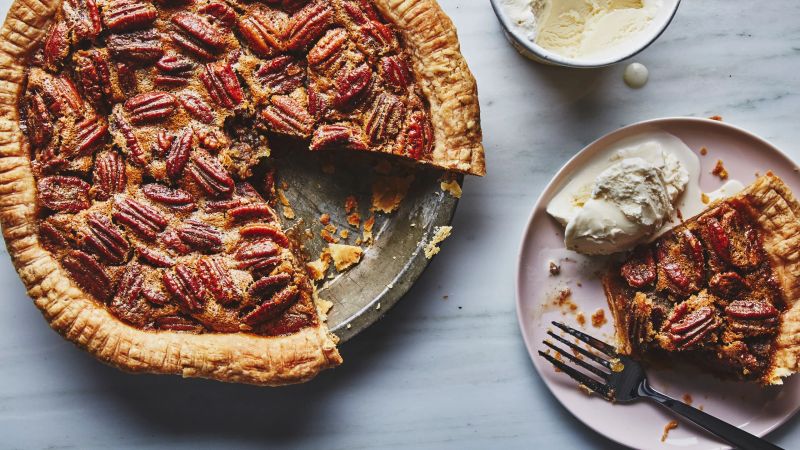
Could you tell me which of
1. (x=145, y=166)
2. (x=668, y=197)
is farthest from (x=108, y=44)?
(x=668, y=197)

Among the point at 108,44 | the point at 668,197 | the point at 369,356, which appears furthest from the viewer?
the point at 369,356

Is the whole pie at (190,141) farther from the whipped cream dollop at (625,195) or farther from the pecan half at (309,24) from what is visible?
the whipped cream dollop at (625,195)

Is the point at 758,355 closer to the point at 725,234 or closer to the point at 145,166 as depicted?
the point at 725,234

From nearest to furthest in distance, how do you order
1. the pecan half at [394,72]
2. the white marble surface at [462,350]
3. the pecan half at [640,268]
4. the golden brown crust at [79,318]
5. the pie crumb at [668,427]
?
the golden brown crust at [79,318] < the pecan half at [394,72] < the pecan half at [640,268] < the pie crumb at [668,427] < the white marble surface at [462,350]

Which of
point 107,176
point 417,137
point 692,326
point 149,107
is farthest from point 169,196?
Answer: point 692,326

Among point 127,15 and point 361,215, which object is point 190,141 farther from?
point 361,215

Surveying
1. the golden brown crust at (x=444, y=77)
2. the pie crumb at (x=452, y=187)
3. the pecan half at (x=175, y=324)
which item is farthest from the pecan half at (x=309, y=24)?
the pecan half at (x=175, y=324)
